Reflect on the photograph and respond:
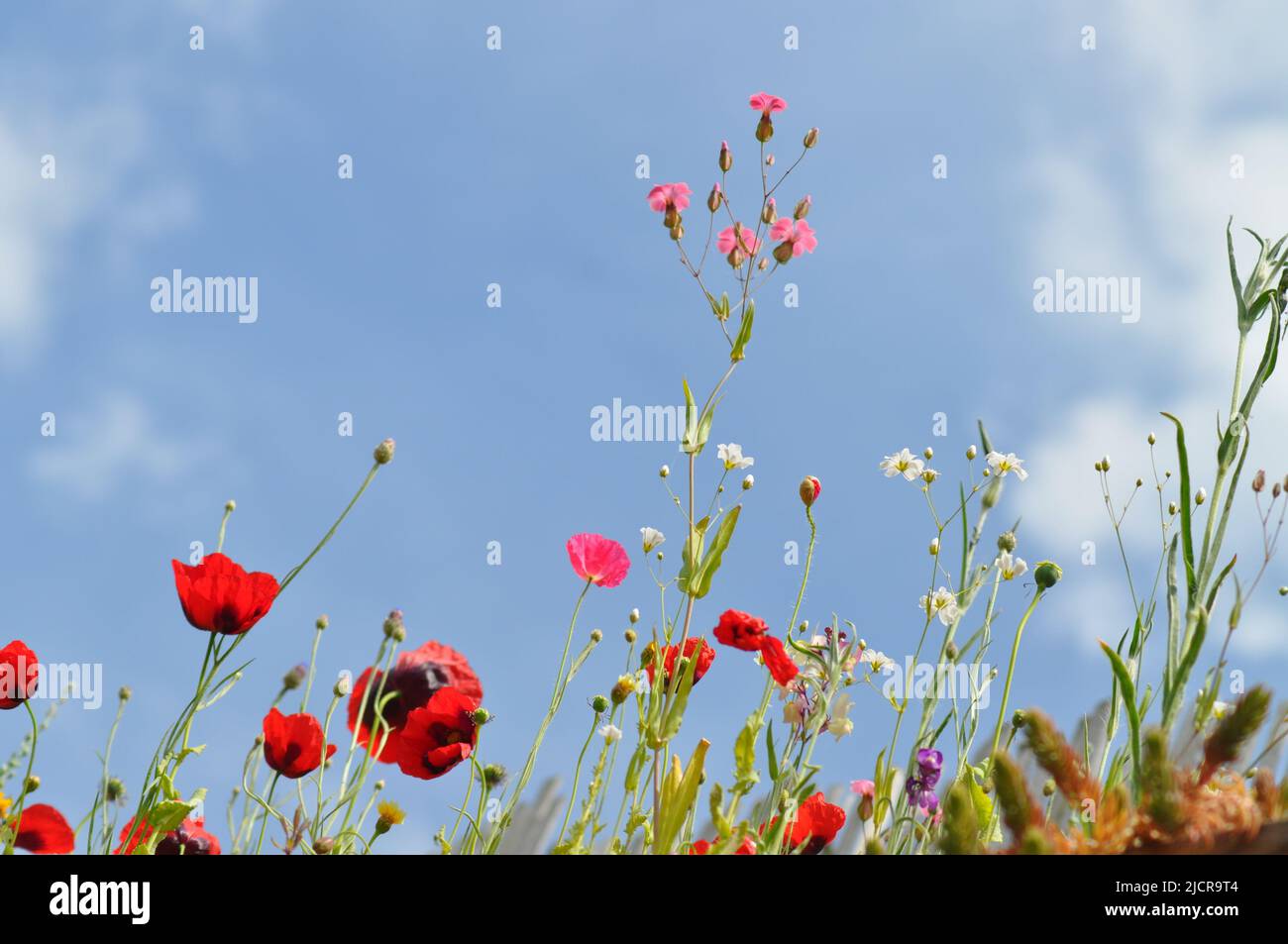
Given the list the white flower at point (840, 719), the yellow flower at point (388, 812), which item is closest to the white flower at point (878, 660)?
the white flower at point (840, 719)

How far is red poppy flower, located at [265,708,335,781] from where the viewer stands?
1.48 metres

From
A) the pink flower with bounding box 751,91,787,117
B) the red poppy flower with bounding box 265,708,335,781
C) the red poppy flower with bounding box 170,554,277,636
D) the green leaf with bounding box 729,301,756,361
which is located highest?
the pink flower with bounding box 751,91,787,117

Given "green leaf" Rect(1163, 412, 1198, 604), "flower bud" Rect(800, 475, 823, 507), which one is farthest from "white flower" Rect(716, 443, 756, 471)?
"green leaf" Rect(1163, 412, 1198, 604)

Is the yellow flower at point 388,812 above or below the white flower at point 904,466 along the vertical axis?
below

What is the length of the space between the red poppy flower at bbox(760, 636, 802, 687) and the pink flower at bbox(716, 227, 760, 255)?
600 mm

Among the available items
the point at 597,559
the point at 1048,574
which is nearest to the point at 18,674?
the point at 597,559

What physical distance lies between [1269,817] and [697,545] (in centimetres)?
74

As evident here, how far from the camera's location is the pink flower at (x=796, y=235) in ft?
5.04

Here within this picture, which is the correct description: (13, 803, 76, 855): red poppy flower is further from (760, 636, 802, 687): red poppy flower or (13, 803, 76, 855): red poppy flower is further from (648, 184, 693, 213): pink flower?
(648, 184, 693, 213): pink flower

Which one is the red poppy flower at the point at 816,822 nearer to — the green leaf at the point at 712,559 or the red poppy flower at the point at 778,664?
the red poppy flower at the point at 778,664

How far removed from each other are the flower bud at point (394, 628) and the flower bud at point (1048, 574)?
98cm
